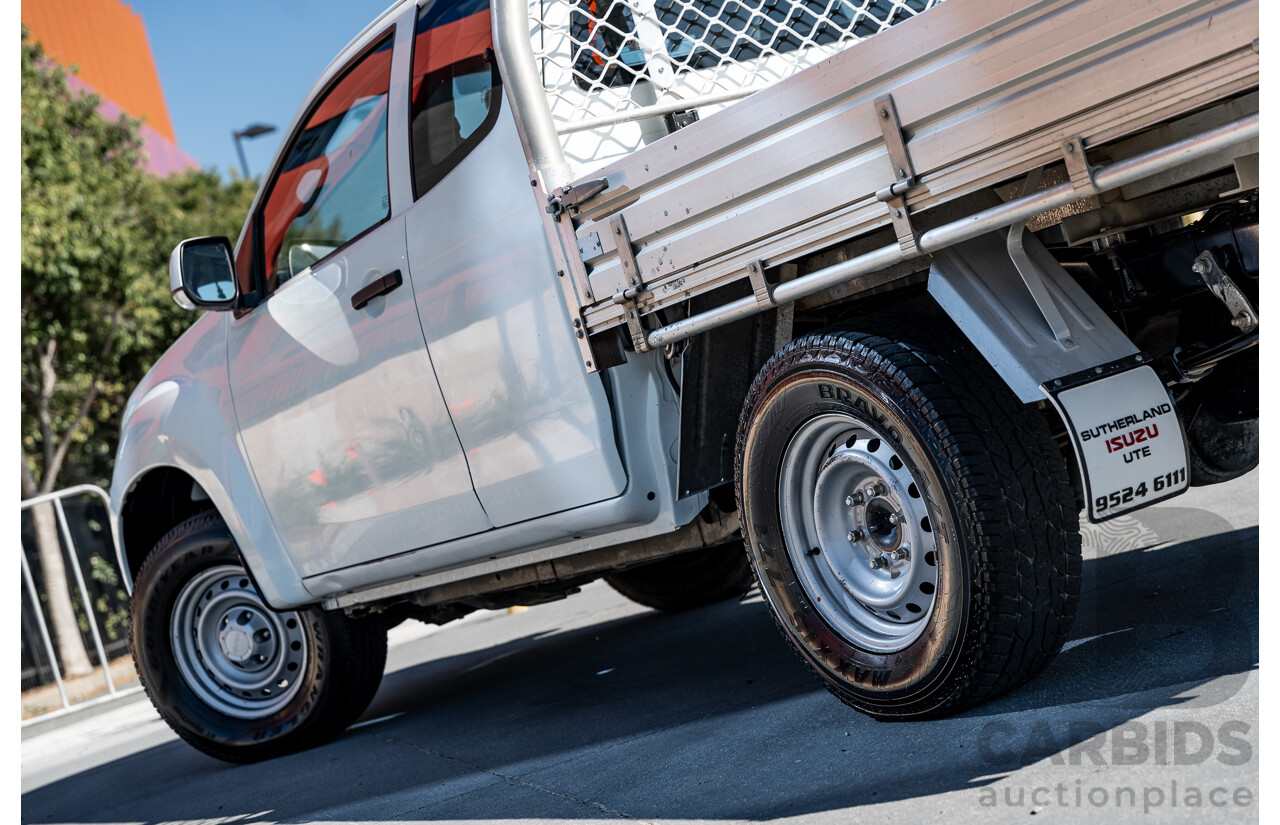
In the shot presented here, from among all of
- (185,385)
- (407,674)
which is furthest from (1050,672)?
(407,674)

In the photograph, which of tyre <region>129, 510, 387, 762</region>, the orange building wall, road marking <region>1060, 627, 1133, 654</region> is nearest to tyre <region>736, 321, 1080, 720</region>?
road marking <region>1060, 627, 1133, 654</region>

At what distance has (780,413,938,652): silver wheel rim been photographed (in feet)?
9.34

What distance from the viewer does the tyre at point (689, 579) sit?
233 inches

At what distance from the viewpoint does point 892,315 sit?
2.91m

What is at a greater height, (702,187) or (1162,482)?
(702,187)

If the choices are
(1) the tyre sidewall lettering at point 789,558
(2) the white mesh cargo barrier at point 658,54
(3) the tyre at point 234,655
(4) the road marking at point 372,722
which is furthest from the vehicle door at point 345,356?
(1) the tyre sidewall lettering at point 789,558

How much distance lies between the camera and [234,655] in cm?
492

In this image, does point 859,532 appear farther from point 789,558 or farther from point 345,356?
point 345,356

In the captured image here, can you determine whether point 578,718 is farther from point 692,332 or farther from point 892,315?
point 892,315

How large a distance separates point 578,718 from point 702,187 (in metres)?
2.12

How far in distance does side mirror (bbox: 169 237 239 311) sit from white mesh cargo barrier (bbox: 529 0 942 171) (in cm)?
167

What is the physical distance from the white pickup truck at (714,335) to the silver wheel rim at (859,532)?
0.4 inches

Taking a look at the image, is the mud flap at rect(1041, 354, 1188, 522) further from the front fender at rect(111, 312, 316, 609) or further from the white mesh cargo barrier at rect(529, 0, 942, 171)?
the front fender at rect(111, 312, 316, 609)

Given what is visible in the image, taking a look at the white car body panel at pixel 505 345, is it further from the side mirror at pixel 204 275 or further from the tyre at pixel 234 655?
the tyre at pixel 234 655
